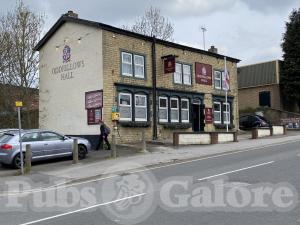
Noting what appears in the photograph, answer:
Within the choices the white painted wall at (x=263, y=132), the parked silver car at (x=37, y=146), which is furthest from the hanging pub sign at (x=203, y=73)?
the parked silver car at (x=37, y=146)

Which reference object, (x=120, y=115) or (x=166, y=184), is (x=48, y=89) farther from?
(x=166, y=184)

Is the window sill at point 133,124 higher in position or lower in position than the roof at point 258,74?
lower

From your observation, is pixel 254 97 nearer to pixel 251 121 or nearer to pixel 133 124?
pixel 251 121

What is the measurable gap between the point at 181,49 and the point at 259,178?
19238 mm

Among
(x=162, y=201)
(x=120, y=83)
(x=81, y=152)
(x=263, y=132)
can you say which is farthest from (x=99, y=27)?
(x=162, y=201)

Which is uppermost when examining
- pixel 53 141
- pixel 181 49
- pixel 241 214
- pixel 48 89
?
pixel 181 49

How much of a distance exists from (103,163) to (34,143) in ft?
9.92

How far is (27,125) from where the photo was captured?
114 ft

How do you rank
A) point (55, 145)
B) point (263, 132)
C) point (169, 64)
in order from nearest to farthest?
point (55, 145) → point (169, 64) → point (263, 132)

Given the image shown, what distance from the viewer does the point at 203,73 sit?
32.3 m

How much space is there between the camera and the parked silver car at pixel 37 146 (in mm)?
18234

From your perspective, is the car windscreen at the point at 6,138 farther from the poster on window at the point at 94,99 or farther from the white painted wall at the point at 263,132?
the white painted wall at the point at 263,132

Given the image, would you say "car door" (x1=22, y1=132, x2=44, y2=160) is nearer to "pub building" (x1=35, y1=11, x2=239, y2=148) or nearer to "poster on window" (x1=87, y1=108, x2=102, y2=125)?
"poster on window" (x1=87, y1=108, x2=102, y2=125)

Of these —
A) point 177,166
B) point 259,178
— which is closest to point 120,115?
point 177,166
